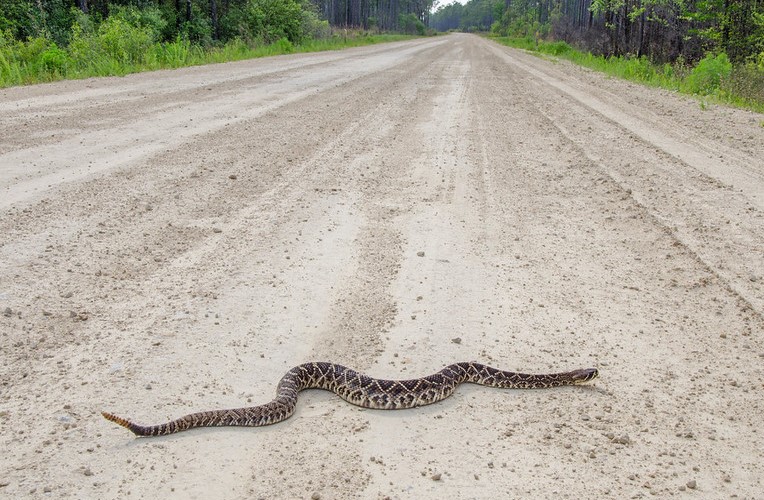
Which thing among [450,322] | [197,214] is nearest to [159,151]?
[197,214]

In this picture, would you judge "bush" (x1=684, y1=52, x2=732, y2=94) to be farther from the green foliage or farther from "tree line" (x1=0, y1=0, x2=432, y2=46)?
the green foliage

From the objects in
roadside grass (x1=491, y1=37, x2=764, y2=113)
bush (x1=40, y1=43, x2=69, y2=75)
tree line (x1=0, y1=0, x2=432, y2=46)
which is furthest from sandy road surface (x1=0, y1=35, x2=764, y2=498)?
tree line (x1=0, y1=0, x2=432, y2=46)

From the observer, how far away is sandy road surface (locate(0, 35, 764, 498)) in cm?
381

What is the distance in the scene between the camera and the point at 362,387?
4.43 m

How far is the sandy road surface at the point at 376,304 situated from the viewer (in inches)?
150

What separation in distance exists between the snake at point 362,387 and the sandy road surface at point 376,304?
0.08 meters

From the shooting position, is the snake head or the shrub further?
the shrub

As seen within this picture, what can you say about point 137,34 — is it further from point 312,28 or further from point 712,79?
point 312,28

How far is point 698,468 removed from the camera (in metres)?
3.83

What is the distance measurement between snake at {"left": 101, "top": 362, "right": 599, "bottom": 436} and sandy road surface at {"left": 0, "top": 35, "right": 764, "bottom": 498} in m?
0.08

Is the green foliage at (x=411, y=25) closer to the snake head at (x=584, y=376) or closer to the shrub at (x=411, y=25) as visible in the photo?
the shrub at (x=411, y=25)

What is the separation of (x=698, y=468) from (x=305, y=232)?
4776mm

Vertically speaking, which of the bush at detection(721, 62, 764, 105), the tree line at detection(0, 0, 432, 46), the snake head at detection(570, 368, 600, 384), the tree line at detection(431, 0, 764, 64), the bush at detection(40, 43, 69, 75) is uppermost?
the tree line at detection(0, 0, 432, 46)

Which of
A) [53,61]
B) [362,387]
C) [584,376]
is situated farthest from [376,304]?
[53,61]
